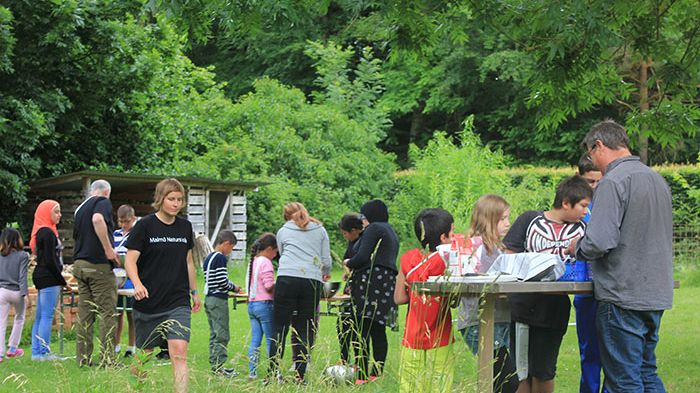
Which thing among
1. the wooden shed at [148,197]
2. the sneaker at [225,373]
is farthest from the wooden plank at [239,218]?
the sneaker at [225,373]

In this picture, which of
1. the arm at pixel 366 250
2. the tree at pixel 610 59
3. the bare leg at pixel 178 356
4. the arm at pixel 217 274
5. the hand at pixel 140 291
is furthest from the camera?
the tree at pixel 610 59

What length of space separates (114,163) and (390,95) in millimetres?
21966

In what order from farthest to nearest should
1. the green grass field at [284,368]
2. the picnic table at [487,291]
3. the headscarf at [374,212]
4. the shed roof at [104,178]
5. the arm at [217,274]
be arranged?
the shed roof at [104,178]
the arm at [217,274]
the headscarf at [374,212]
the picnic table at [487,291]
the green grass field at [284,368]

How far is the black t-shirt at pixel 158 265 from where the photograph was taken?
7.58 metres

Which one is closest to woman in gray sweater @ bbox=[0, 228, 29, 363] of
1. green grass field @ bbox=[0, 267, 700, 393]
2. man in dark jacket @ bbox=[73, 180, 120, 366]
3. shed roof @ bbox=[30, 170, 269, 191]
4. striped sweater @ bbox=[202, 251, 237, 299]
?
green grass field @ bbox=[0, 267, 700, 393]

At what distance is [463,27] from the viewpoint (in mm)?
11016

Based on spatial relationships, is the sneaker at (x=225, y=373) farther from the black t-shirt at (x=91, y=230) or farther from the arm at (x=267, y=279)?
the black t-shirt at (x=91, y=230)

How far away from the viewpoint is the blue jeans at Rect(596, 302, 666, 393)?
593cm

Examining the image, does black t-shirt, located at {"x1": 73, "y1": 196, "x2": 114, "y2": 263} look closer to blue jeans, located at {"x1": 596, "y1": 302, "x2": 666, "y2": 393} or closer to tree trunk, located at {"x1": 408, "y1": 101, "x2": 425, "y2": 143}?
blue jeans, located at {"x1": 596, "y1": 302, "x2": 666, "y2": 393}

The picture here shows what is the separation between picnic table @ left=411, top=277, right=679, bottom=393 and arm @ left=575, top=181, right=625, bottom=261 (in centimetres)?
23

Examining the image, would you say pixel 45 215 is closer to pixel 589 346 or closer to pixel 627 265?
pixel 589 346

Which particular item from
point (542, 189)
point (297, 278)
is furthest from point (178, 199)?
point (542, 189)

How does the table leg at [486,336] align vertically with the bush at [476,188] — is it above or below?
below

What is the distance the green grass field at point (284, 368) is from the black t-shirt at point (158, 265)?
512mm
